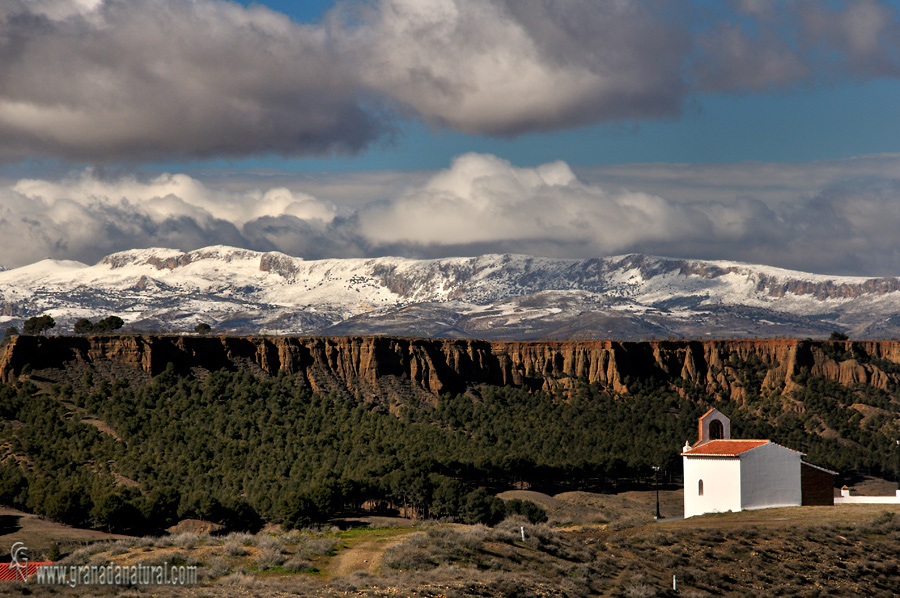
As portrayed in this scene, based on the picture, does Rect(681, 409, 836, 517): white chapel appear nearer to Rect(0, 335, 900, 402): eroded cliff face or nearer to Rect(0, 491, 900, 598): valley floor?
Rect(0, 491, 900, 598): valley floor

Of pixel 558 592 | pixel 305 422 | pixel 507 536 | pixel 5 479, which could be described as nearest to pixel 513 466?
pixel 305 422

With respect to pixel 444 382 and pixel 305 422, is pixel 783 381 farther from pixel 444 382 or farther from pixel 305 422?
pixel 305 422

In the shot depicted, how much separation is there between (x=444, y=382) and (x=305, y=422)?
3106cm

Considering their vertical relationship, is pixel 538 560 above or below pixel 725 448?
below

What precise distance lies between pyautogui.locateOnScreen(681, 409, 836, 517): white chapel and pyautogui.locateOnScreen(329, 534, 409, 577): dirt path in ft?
81.0

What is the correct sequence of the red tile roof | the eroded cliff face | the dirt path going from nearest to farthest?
1. the dirt path
2. the red tile roof
3. the eroded cliff face

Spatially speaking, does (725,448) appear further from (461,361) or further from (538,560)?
(461,361)

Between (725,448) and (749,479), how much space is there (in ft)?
8.96

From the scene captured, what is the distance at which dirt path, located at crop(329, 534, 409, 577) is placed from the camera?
38344 mm

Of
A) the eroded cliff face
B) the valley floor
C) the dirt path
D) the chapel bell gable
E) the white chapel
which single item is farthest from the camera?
the eroded cliff face

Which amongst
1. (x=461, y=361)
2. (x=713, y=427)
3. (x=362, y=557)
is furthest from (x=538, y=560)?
(x=461, y=361)

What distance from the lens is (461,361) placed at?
13900 cm

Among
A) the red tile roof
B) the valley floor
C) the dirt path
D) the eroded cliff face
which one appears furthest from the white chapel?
the eroded cliff face

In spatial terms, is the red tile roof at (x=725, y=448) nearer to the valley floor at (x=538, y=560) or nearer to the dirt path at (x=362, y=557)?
the valley floor at (x=538, y=560)
